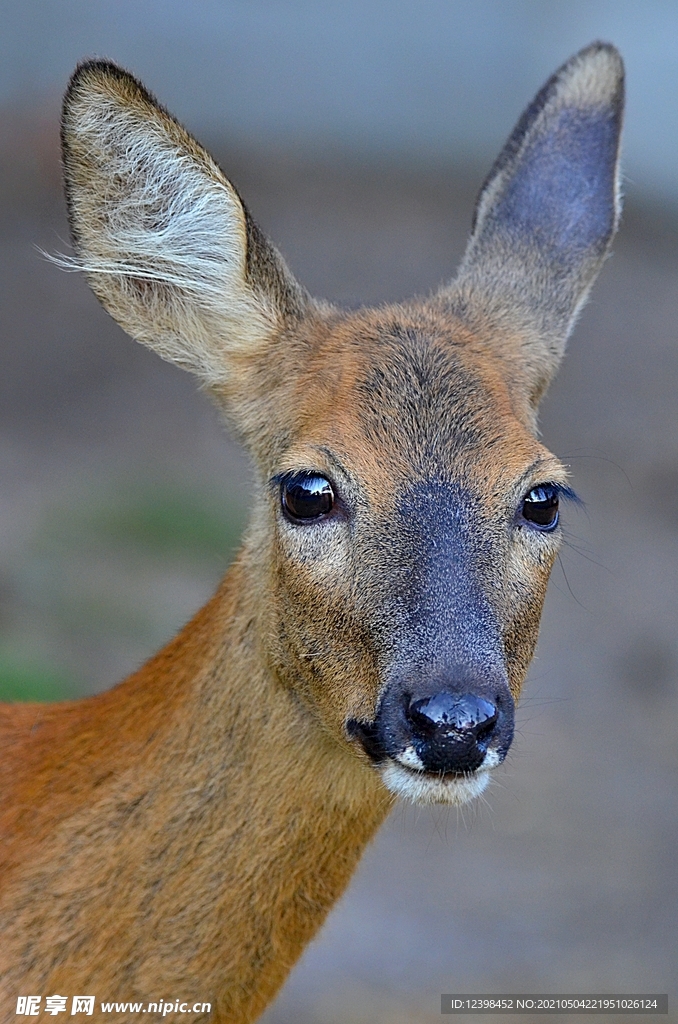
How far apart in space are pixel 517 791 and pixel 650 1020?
195 centimetres

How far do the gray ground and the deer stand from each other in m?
0.97

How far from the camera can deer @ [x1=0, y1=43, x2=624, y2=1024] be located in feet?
12.3

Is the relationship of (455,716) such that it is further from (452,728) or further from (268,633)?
(268,633)

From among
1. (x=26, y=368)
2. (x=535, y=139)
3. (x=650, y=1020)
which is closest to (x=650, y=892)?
(x=650, y=1020)

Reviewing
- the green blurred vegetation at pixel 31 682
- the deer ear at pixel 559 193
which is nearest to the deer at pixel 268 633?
the deer ear at pixel 559 193

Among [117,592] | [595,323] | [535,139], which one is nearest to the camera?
[535,139]

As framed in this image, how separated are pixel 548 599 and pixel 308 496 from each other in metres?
7.22

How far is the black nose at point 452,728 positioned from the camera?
3418 millimetres

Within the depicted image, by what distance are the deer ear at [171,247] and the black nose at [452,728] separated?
1630 mm

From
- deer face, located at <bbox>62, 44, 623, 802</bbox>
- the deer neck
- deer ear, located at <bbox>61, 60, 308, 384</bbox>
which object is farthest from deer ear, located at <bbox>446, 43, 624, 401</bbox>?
the deer neck

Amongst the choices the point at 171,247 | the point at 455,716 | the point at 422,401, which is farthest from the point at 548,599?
the point at 455,716

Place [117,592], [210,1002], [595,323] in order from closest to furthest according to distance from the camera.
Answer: [210,1002], [117,592], [595,323]

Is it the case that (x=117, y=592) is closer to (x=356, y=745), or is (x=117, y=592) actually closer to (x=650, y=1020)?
(x=650, y=1020)

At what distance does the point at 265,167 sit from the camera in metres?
15.1
